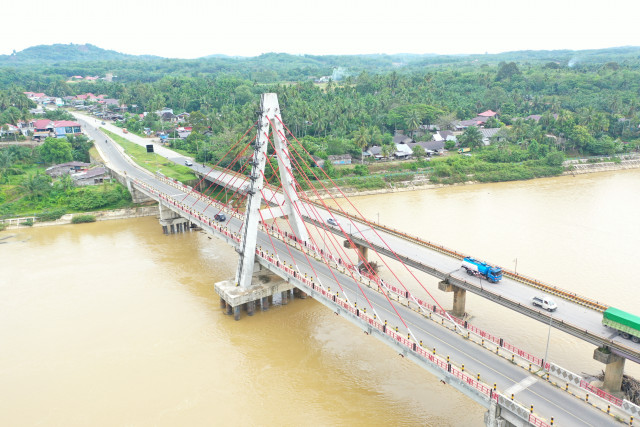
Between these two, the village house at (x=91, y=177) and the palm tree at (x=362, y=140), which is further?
the palm tree at (x=362, y=140)

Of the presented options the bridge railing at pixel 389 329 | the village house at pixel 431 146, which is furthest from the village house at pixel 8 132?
the village house at pixel 431 146

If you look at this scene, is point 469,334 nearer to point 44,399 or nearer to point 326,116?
point 44,399

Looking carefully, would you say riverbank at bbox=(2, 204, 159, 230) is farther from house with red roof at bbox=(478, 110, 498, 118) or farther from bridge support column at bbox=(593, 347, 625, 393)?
house with red roof at bbox=(478, 110, 498, 118)

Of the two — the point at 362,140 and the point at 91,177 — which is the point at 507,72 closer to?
the point at 362,140

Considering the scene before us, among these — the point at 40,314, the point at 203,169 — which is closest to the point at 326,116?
the point at 203,169

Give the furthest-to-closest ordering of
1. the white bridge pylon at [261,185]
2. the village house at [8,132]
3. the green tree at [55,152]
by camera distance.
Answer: the village house at [8,132] < the green tree at [55,152] < the white bridge pylon at [261,185]

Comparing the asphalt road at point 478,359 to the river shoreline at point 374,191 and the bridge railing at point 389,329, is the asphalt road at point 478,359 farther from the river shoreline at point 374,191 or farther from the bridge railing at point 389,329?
the river shoreline at point 374,191

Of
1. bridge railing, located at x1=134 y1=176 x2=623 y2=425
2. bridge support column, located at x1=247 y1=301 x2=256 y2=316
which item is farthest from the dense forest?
bridge support column, located at x1=247 y1=301 x2=256 y2=316
